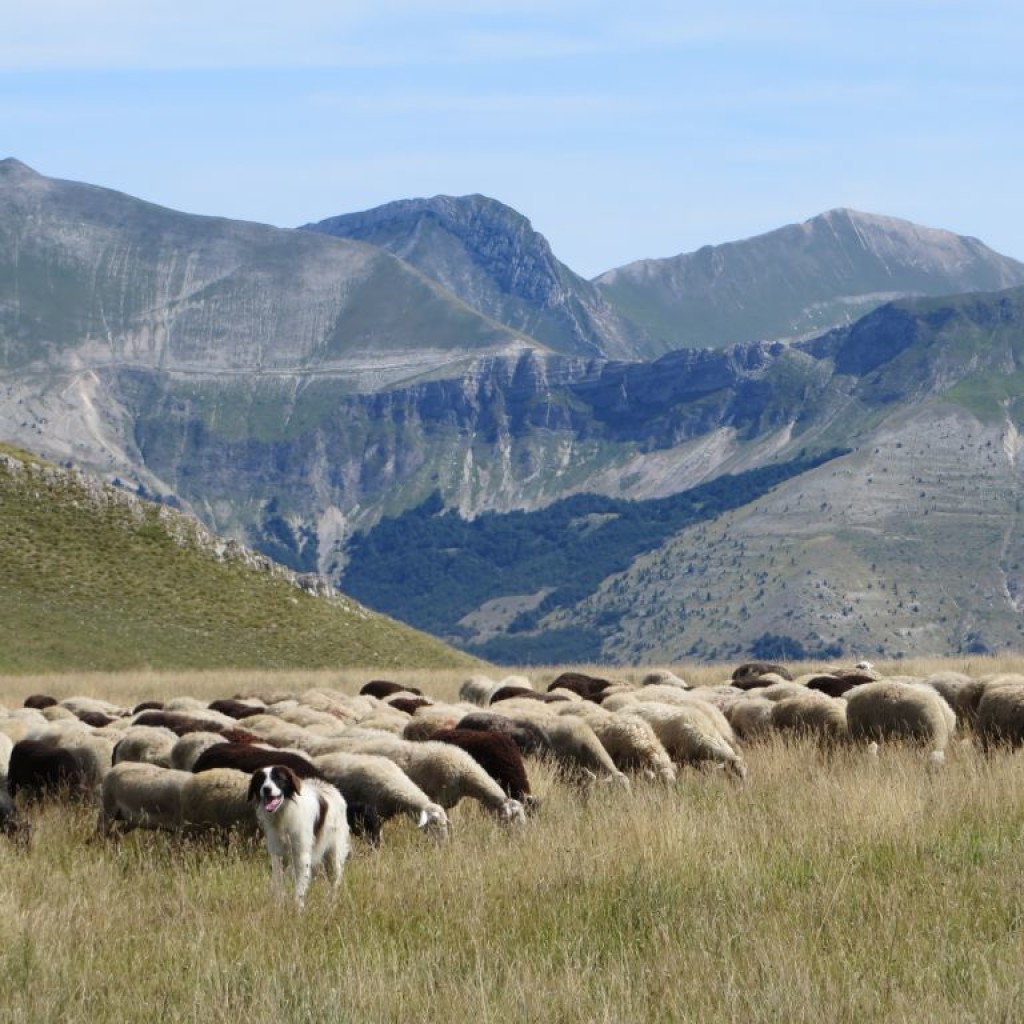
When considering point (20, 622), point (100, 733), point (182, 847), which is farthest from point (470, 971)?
point (20, 622)

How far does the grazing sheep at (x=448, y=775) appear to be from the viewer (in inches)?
679

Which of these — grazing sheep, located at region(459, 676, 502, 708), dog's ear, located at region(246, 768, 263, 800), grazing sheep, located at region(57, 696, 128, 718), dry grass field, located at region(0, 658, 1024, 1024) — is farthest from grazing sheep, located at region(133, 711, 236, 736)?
grazing sheep, located at region(459, 676, 502, 708)

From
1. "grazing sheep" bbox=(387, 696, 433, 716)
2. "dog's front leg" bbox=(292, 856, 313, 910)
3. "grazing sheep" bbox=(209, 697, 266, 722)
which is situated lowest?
"grazing sheep" bbox=(209, 697, 266, 722)

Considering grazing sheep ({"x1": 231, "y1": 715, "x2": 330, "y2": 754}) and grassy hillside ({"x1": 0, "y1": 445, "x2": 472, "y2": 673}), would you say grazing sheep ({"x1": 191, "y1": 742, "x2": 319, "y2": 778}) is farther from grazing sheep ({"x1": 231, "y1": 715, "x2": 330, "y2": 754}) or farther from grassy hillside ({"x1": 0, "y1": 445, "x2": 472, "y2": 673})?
grassy hillside ({"x1": 0, "y1": 445, "x2": 472, "y2": 673})

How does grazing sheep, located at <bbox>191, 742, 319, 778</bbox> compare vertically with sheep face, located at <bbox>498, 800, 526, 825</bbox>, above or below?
above

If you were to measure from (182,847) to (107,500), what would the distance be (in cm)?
6165

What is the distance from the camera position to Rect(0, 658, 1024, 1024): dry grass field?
9820 millimetres

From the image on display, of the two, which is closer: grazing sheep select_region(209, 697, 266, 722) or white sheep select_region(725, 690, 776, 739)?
white sheep select_region(725, 690, 776, 739)

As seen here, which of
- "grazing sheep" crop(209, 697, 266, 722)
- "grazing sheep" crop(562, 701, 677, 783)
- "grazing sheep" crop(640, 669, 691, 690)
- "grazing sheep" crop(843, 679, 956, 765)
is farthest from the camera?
"grazing sheep" crop(640, 669, 691, 690)

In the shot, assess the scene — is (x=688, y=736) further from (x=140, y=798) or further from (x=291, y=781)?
(x=291, y=781)

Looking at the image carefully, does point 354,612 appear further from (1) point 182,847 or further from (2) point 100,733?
(1) point 182,847

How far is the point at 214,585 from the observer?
71750mm

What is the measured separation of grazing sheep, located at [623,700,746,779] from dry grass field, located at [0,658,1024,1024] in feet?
12.7

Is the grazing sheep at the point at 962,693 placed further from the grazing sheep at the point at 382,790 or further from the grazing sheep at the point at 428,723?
the grazing sheep at the point at 382,790
